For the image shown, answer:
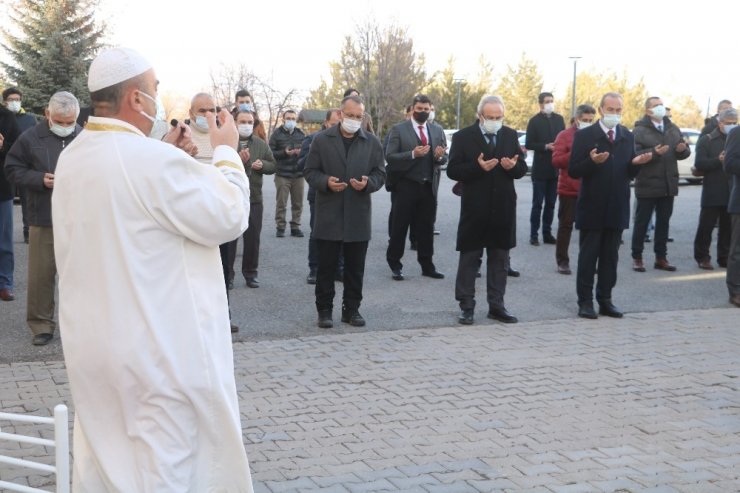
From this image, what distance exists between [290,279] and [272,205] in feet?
30.4

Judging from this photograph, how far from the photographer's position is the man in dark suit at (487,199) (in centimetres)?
990

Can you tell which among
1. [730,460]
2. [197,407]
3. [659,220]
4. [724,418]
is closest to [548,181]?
[659,220]

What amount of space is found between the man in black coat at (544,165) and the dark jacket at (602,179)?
4040mm

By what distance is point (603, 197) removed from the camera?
1014 cm

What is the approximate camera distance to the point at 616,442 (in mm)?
6234

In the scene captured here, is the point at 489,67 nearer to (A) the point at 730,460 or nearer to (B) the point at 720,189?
(B) the point at 720,189

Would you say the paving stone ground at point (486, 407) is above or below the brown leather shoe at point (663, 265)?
below

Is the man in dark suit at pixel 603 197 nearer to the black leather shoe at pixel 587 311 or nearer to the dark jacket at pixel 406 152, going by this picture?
the black leather shoe at pixel 587 311

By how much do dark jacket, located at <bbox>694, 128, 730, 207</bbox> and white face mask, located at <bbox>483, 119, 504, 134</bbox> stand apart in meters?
4.84

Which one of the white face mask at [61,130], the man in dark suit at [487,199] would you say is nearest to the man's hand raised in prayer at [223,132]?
the white face mask at [61,130]

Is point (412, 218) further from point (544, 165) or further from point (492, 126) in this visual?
point (544, 165)

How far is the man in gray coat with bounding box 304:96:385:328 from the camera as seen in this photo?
9641 mm

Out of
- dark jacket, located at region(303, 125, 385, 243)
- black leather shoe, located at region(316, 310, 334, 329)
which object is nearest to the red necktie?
dark jacket, located at region(303, 125, 385, 243)

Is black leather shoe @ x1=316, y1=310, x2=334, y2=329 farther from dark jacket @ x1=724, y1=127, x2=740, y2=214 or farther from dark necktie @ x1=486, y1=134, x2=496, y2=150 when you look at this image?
dark jacket @ x1=724, y1=127, x2=740, y2=214
